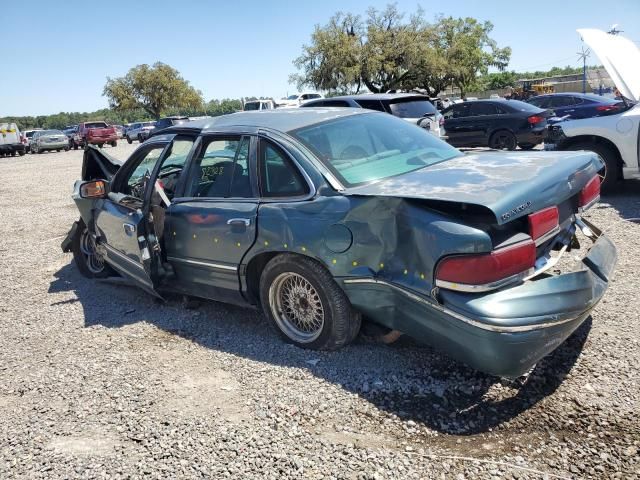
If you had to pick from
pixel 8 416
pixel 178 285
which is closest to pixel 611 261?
pixel 178 285

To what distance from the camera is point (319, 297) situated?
3.37 meters

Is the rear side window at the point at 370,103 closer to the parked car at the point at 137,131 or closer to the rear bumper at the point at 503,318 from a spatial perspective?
the rear bumper at the point at 503,318

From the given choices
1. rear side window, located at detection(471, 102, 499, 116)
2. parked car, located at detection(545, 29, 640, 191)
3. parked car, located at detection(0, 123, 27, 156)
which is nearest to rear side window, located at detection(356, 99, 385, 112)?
parked car, located at detection(545, 29, 640, 191)

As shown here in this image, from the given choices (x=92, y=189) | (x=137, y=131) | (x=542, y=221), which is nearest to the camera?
(x=542, y=221)

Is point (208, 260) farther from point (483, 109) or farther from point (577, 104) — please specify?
point (577, 104)

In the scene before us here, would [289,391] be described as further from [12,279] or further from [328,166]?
[12,279]

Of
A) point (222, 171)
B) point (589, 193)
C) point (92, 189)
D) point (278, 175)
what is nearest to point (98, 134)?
point (92, 189)

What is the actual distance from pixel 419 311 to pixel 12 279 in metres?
5.29

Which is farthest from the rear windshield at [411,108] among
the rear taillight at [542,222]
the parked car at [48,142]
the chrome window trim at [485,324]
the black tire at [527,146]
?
the parked car at [48,142]

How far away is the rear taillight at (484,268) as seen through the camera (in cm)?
258

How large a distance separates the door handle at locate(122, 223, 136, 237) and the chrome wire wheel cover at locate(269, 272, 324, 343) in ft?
4.64

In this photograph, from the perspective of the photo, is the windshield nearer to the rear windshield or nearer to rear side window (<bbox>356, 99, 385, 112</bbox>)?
rear side window (<bbox>356, 99, 385, 112</bbox>)

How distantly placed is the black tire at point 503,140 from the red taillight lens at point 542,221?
1132cm

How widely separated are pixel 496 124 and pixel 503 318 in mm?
12344
